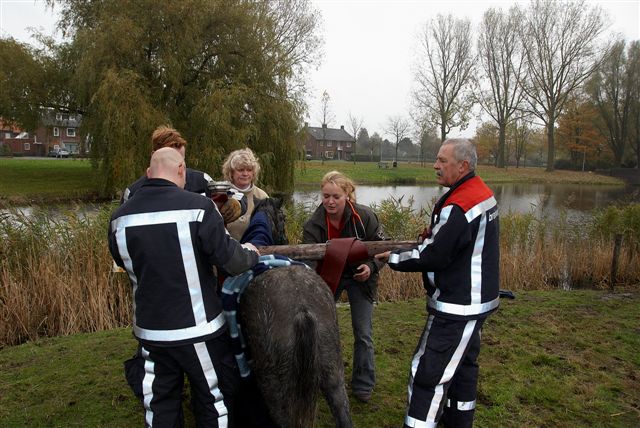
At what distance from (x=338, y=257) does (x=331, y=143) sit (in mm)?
76610

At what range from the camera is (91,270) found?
6102 mm

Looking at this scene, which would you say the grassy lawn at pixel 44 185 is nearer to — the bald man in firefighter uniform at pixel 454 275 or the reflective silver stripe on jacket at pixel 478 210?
the bald man in firefighter uniform at pixel 454 275

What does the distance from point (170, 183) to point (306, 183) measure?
88.0ft

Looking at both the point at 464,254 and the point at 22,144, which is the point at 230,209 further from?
the point at 22,144

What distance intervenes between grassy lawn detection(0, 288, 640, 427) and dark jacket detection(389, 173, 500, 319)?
4.09 ft

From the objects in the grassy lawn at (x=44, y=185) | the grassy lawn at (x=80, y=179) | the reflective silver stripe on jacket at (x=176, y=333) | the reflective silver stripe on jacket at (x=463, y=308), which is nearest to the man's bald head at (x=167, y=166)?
the reflective silver stripe on jacket at (x=176, y=333)

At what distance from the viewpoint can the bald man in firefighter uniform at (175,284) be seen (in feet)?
8.15

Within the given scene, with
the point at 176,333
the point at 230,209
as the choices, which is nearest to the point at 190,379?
the point at 176,333

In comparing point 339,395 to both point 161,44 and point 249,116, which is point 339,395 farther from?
point 161,44

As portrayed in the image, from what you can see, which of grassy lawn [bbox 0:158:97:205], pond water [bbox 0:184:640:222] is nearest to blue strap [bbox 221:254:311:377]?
pond water [bbox 0:184:640:222]

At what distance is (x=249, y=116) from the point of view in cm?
1745

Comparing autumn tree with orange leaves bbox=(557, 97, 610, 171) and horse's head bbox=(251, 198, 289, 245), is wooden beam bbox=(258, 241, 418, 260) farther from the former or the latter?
autumn tree with orange leaves bbox=(557, 97, 610, 171)

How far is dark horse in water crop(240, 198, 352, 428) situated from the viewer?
256 centimetres

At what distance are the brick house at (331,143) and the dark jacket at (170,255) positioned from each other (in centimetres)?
7259
